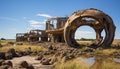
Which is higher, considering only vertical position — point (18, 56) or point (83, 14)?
point (83, 14)

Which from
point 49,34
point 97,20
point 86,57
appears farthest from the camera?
point 49,34

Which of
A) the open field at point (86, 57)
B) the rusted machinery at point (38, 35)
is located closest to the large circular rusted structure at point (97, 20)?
the open field at point (86, 57)

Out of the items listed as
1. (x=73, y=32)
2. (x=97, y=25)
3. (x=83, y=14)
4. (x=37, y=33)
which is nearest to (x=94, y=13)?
(x=83, y=14)

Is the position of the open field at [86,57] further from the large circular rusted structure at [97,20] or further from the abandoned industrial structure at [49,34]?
the abandoned industrial structure at [49,34]

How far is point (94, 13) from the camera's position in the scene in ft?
96.2

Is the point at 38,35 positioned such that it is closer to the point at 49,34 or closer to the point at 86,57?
the point at 49,34

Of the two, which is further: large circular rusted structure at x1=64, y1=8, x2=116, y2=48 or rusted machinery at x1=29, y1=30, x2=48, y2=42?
rusted machinery at x1=29, y1=30, x2=48, y2=42

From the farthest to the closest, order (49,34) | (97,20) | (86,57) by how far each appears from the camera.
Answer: (49,34), (97,20), (86,57)

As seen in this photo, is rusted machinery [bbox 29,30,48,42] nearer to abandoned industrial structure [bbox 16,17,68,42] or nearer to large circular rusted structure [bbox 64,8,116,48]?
abandoned industrial structure [bbox 16,17,68,42]

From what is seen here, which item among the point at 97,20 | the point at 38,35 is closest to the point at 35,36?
the point at 38,35

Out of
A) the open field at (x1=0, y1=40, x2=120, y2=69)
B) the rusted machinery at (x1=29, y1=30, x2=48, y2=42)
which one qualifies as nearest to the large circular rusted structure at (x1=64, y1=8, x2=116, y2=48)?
the open field at (x1=0, y1=40, x2=120, y2=69)

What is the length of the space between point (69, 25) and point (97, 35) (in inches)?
394

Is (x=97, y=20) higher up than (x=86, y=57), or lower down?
higher up

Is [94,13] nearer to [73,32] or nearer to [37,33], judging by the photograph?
[73,32]
